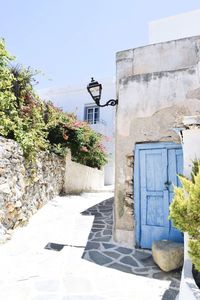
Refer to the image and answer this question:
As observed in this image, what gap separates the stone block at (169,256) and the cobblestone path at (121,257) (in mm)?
114

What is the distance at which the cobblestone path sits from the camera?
17.0ft

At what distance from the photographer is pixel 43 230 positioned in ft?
24.9

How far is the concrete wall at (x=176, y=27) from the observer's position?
451 inches

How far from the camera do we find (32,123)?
9.92m

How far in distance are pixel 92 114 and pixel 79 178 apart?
862 cm

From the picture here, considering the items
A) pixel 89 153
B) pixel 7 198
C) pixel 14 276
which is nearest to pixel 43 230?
pixel 7 198

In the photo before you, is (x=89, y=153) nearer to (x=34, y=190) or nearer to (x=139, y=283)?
(x=34, y=190)

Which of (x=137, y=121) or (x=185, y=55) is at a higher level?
(x=185, y=55)

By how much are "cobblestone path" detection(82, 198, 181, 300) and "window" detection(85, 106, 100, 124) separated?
1395 centimetres

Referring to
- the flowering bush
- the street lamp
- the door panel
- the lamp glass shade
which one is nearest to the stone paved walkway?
the door panel

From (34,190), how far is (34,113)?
3.06 m

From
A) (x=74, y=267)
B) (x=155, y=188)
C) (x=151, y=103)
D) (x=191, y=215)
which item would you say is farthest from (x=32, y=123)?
(x=191, y=215)

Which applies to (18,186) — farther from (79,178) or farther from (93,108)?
(93,108)

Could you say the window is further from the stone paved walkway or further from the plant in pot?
the plant in pot
